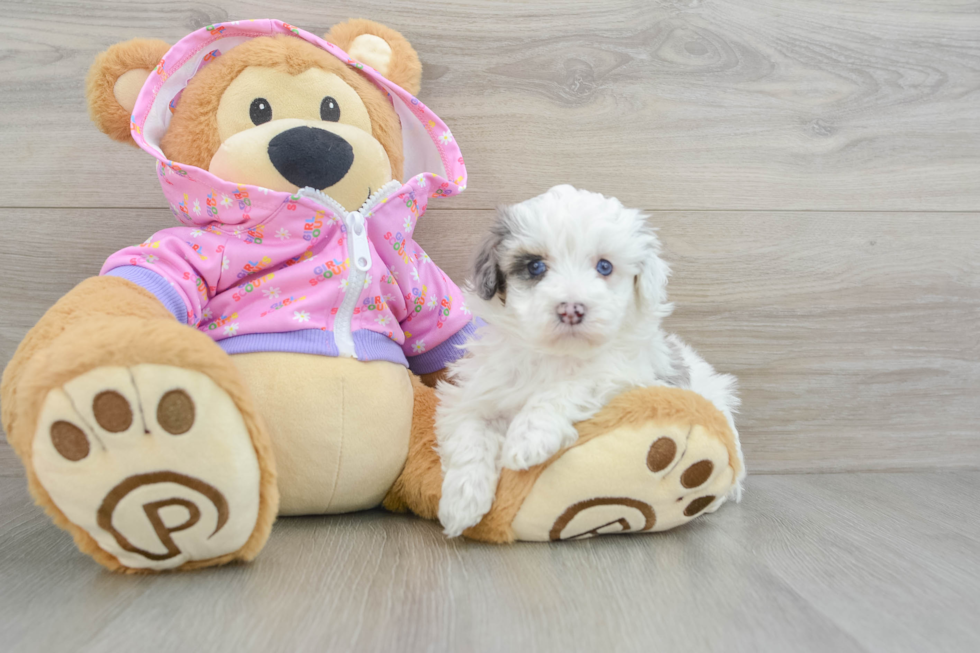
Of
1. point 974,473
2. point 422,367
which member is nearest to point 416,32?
point 422,367

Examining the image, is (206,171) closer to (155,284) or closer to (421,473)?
(155,284)

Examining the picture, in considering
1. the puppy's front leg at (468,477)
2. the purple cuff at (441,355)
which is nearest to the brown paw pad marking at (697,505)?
the puppy's front leg at (468,477)

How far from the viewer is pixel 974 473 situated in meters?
1.86

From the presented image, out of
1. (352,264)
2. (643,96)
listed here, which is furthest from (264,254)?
(643,96)

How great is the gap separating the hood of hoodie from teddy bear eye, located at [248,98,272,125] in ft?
0.44

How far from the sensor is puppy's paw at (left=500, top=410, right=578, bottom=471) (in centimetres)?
113

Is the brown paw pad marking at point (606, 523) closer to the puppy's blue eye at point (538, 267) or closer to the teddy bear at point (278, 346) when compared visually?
the teddy bear at point (278, 346)

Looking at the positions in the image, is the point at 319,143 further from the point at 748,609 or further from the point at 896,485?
the point at 896,485

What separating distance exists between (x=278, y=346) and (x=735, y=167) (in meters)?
1.23

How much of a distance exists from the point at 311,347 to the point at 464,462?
360 millimetres

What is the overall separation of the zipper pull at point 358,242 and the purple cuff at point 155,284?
325 millimetres

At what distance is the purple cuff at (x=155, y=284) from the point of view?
1.19m

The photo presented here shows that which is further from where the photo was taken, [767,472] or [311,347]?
[767,472]

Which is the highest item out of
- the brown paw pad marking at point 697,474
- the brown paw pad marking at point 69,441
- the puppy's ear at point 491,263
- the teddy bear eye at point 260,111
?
the teddy bear eye at point 260,111
